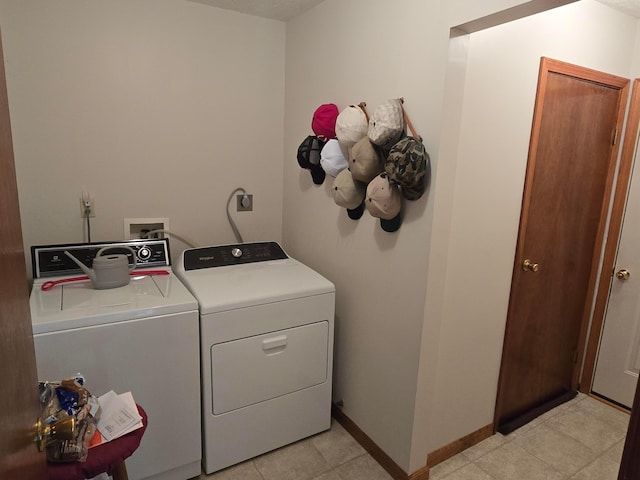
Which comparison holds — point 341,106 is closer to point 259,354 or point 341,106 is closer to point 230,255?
point 230,255

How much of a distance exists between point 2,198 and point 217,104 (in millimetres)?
1940

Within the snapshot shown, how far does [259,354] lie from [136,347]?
1.79 feet

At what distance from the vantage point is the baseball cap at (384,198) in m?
1.64

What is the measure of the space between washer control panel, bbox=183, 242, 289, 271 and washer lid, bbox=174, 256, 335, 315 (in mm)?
45

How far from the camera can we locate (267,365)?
1912 mm

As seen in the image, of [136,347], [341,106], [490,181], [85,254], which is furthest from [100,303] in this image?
[490,181]

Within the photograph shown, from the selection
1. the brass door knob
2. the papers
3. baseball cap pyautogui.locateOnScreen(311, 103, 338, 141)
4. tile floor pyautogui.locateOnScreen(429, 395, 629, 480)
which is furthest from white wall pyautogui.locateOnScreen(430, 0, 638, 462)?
the papers

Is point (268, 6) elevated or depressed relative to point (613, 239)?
elevated

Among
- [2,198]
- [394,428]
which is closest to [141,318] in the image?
[2,198]

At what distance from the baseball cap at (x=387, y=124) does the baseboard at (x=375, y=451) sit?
4.97ft

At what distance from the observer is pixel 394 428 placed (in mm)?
1901

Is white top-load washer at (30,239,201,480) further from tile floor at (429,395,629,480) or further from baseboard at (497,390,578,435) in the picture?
baseboard at (497,390,578,435)

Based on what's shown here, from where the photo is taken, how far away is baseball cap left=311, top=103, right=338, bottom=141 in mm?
2041

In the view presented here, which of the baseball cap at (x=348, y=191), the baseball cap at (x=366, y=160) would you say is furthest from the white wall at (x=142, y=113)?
the baseball cap at (x=366, y=160)
